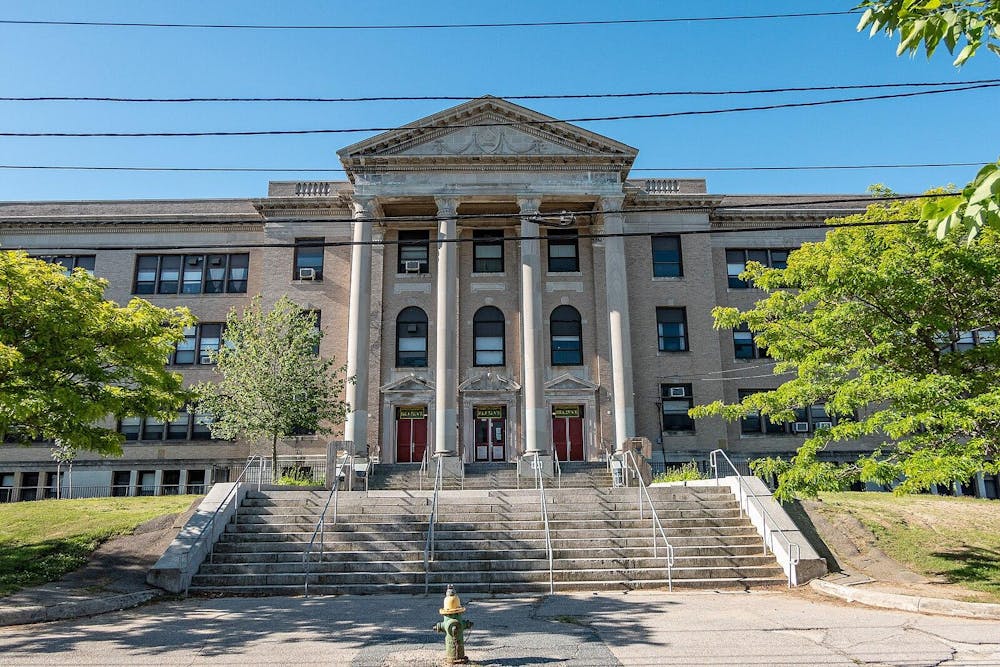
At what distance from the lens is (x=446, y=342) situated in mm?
29250

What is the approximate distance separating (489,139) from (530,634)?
2497 cm

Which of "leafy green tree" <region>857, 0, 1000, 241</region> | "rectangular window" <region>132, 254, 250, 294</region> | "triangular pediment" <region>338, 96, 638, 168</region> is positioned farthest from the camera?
"rectangular window" <region>132, 254, 250, 294</region>

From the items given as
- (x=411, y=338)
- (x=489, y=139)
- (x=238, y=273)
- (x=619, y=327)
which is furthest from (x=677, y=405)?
(x=238, y=273)

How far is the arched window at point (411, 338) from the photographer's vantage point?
31.9 meters

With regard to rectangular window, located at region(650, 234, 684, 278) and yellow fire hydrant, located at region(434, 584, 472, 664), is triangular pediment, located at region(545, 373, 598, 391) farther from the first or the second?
yellow fire hydrant, located at region(434, 584, 472, 664)

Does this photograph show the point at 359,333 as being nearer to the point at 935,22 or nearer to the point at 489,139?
the point at 489,139

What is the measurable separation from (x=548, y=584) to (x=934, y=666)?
7.56 m

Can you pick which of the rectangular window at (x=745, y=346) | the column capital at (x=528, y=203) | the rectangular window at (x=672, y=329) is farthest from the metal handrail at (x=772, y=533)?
the column capital at (x=528, y=203)

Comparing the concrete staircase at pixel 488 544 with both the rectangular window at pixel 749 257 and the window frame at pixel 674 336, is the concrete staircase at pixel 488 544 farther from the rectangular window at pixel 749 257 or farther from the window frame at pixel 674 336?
the rectangular window at pixel 749 257

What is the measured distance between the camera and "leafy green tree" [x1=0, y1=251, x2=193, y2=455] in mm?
12992

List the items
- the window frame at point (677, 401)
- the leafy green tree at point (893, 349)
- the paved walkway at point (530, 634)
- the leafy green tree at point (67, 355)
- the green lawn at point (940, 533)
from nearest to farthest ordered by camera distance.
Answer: the paved walkway at point (530, 634) → the leafy green tree at point (893, 349) → the leafy green tree at point (67, 355) → the green lawn at point (940, 533) → the window frame at point (677, 401)

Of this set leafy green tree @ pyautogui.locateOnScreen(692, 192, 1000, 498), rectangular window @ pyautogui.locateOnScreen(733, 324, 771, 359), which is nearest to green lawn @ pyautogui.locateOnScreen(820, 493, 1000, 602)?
leafy green tree @ pyautogui.locateOnScreen(692, 192, 1000, 498)

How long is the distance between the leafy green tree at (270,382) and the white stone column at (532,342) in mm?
7617

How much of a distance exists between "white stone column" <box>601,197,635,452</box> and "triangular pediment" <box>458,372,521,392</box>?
14.6 ft
